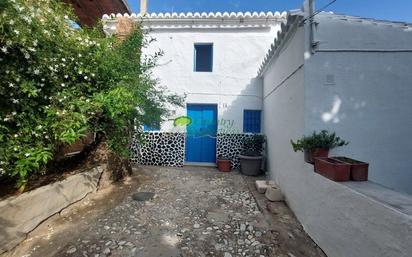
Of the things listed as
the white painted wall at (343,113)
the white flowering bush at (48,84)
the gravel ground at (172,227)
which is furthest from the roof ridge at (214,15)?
the gravel ground at (172,227)

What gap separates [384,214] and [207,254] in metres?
1.86

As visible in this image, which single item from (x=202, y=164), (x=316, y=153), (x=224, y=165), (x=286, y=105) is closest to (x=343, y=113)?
(x=316, y=153)

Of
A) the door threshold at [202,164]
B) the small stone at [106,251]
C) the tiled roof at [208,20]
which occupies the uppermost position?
the tiled roof at [208,20]

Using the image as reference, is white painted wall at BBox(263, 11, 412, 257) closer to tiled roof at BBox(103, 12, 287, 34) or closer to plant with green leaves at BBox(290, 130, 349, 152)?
plant with green leaves at BBox(290, 130, 349, 152)

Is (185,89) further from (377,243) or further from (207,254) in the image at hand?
(377,243)

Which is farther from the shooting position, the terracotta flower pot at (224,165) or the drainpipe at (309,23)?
the terracotta flower pot at (224,165)

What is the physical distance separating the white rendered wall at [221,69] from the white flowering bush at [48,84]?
3193mm

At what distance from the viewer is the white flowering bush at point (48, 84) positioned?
2613 mm

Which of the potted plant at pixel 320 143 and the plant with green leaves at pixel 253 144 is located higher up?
the potted plant at pixel 320 143

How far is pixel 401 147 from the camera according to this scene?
3.12m

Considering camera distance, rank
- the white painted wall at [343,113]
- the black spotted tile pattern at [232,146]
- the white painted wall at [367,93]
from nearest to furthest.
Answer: the white painted wall at [343,113] < the white painted wall at [367,93] < the black spotted tile pattern at [232,146]

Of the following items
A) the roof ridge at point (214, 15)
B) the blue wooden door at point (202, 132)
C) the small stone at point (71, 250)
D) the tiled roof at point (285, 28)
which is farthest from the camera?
the blue wooden door at point (202, 132)

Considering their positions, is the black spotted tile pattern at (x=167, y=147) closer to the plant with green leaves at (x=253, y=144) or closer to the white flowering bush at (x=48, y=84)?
the plant with green leaves at (x=253, y=144)

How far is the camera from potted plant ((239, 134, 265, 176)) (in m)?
6.18
